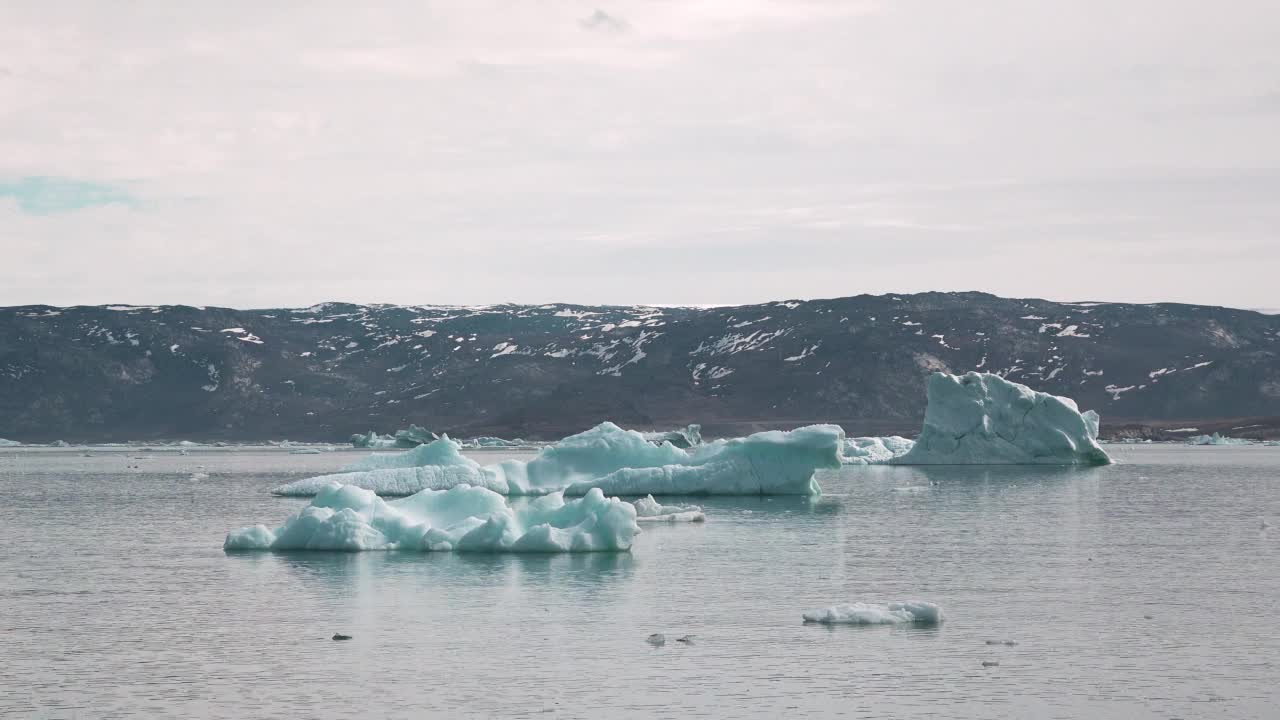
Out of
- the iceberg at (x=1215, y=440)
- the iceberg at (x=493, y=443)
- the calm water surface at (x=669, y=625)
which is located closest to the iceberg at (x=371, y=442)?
the iceberg at (x=493, y=443)

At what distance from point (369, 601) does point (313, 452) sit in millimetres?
137123

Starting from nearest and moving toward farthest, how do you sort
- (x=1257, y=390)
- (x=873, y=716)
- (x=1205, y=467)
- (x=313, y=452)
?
(x=873, y=716)
(x=1205, y=467)
(x=313, y=452)
(x=1257, y=390)

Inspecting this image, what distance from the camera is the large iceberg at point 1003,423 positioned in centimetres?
8100

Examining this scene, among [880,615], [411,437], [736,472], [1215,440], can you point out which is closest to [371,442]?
[411,437]

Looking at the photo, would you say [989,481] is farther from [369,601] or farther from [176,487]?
[369,601]

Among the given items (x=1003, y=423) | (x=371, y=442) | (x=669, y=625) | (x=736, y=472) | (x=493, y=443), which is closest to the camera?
(x=669, y=625)

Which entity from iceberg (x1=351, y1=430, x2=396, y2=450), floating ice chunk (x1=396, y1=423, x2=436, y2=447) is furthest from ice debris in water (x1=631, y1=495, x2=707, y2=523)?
iceberg (x1=351, y1=430, x2=396, y2=450)

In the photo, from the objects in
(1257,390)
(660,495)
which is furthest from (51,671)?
(1257,390)

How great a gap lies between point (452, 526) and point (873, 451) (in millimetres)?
70731

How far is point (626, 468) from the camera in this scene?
2163 inches

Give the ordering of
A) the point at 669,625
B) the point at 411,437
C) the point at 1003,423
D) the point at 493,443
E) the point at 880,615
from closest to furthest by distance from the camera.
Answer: the point at 880,615 < the point at 669,625 < the point at 1003,423 < the point at 411,437 < the point at 493,443

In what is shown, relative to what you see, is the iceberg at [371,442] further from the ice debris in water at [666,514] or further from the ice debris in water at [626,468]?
the ice debris in water at [666,514]

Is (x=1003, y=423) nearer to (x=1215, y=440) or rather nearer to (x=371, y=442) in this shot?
(x=1215, y=440)

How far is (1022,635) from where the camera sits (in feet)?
72.7
